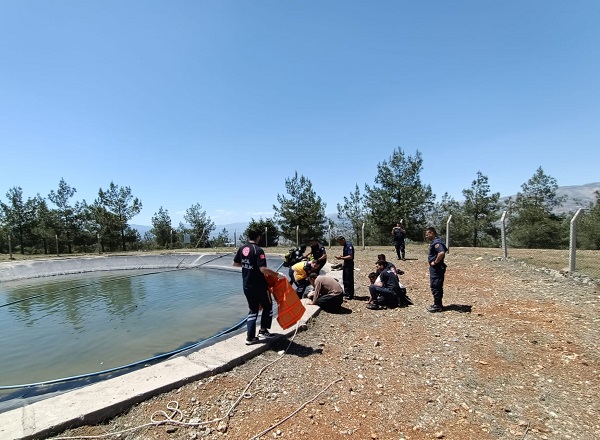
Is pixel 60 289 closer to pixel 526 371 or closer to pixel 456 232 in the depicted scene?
pixel 526 371

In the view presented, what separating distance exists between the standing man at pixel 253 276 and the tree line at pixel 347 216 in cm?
2369

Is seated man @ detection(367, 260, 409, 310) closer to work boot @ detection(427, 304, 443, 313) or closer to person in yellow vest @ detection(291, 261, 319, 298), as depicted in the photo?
work boot @ detection(427, 304, 443, 313)

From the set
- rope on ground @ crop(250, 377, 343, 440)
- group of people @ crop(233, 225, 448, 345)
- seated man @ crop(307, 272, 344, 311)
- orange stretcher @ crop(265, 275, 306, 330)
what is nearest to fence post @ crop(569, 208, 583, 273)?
group of people @ crop(233, 225, 448, 345)

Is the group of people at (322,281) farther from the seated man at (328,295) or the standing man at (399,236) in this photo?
the standing man at (399,236)

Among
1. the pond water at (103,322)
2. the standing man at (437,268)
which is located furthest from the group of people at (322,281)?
the pond water at (103,322)

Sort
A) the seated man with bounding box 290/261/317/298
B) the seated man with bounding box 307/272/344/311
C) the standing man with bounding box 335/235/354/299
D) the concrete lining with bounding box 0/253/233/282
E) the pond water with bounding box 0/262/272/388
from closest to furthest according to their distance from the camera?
the pond water with bounding box 0/262/272/388 → the seated man with bounding box 307/272/344/311 → the standing man with bounding box 335/235/354/299 → the seated man with bounding box 290/261/317/298 → the concrete lining with bounding box 0/253/233/282

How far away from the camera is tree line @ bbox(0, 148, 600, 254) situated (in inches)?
1168

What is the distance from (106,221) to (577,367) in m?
37.1

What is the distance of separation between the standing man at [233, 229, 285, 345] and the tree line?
2369 centimetres

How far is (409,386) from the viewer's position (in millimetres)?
3643

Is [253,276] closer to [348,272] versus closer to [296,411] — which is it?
[296,411]

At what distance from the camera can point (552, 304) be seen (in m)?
6.37

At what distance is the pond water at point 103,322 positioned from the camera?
603cm

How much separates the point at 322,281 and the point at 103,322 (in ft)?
20.1
